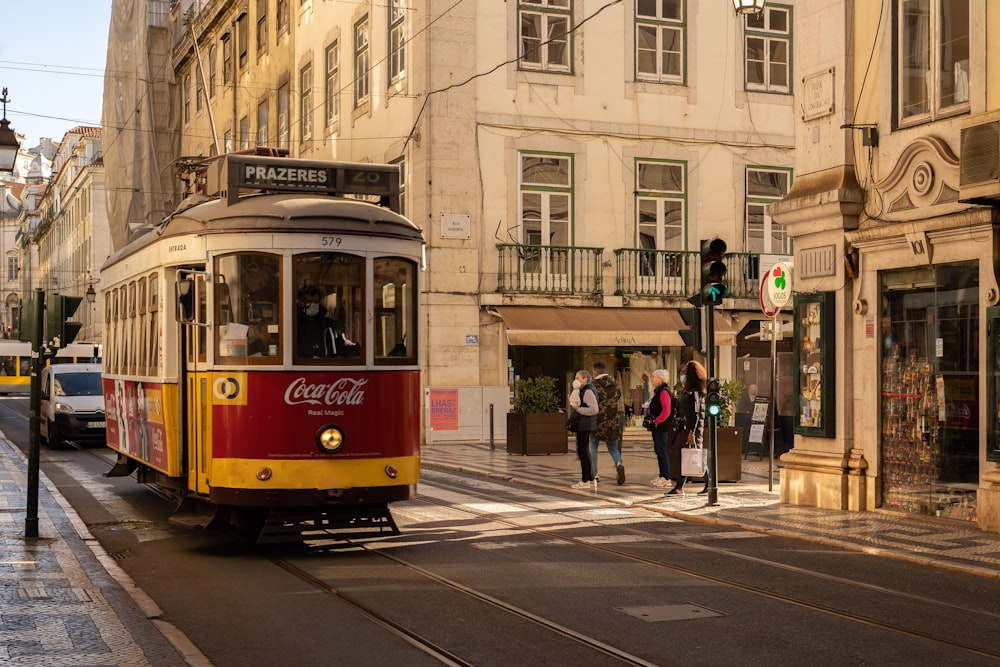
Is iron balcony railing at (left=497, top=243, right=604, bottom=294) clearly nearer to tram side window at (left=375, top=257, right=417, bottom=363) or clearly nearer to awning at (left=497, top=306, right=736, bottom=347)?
awning at (left=497, top=306, right=736, bottom=347)

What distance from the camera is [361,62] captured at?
3142cm

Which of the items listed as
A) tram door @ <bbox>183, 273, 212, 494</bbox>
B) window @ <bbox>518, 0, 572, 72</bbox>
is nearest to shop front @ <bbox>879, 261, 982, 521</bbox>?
tram door @ <bbox>183, 273, 212, 494</bbox>

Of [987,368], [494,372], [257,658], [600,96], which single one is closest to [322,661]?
[257,658]

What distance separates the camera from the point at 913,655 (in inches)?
283

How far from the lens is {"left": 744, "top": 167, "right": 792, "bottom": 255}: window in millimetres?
29906

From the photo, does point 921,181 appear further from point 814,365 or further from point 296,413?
point 296,413

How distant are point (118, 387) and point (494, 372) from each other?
13208mm

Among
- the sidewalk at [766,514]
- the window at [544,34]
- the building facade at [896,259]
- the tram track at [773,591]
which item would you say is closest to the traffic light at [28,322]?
the tram track at [773,591]

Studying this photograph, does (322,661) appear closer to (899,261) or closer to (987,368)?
(987,368)

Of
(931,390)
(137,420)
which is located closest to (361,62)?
(137,420)

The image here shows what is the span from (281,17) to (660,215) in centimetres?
1591

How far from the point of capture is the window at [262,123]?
134ft

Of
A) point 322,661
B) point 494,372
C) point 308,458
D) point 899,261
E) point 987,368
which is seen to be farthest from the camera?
point 494,372

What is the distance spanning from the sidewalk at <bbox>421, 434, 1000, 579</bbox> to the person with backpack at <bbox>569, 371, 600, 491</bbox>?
1.42 ft
